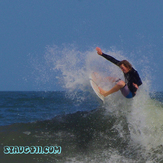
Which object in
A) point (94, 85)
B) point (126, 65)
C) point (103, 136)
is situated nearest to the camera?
point (126, 65)

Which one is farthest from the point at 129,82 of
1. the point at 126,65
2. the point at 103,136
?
the point at 103,136

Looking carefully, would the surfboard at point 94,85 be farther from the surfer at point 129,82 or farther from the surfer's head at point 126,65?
the surfer's head at point 126,65

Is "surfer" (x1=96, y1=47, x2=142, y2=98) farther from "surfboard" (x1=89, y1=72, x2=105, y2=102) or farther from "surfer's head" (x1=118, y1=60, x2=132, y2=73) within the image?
"surfboard" (x1=89, y1=72, x2=105, y2=102)

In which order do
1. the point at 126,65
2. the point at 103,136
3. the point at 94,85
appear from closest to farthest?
the point at 126,65
the point at 103,136
the point at 94,85

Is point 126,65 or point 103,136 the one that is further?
point 103,136

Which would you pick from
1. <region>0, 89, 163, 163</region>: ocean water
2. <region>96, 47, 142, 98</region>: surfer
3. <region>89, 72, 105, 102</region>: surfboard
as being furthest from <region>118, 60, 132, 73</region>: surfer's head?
<region>0, 89, 163, 163</region>: ocean water

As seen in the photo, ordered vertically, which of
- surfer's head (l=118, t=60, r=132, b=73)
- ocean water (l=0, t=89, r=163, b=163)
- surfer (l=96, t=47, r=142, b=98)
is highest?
surfer's head (l=118, t=60, r=132, b=73)

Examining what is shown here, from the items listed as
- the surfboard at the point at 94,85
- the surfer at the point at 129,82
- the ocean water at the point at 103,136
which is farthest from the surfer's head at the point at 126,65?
the ocean water at the point at 103,136

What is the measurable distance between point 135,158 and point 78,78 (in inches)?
155

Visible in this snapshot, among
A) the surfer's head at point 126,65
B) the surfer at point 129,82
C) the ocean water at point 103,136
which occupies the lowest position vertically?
the ocean water at point 103,136

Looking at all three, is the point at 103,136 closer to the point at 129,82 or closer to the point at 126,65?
the point at 129,82

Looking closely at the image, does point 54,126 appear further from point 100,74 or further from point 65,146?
point 100,74

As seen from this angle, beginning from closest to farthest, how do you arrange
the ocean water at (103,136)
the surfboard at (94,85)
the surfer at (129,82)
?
1. the ocean water at (103,136)
2. the surfer at (129,82)
3. the surfboard at (94,85)

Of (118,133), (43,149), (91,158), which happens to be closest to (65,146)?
(43,149)
